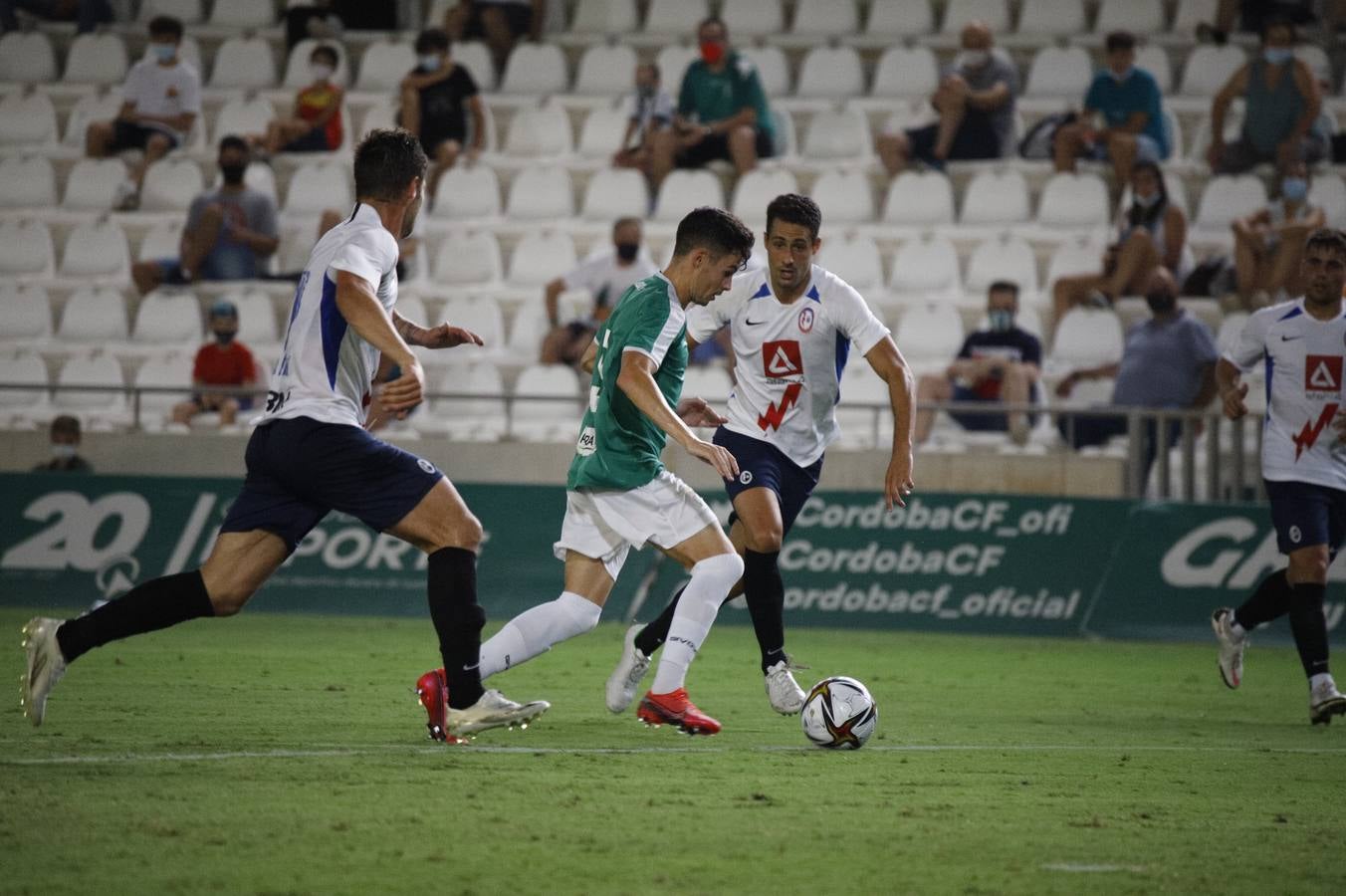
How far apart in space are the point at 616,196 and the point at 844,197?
232 centimetres

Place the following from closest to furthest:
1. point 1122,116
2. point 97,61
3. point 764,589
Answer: point 764,589 < point 1122,116 < point 97,61

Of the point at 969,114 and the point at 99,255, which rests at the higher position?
the point at 969,114

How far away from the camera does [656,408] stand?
7.40 m

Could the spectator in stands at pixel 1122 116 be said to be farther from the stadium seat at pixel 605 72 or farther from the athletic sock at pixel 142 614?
the athletic sock at pixel 142 614

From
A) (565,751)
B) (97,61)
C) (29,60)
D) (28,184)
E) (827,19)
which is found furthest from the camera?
(29,60)

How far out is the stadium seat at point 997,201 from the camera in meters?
18.5

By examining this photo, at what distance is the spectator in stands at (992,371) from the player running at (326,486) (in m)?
8.48

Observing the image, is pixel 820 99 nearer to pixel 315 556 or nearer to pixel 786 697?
pixel 315 556

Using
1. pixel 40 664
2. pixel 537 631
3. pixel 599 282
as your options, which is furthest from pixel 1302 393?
pixel 599 282

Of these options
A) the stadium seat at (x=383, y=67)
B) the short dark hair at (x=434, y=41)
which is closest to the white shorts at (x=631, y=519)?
the short dark hair at (x=434, y=41)

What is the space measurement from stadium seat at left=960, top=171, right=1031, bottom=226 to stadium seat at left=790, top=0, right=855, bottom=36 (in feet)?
10.6

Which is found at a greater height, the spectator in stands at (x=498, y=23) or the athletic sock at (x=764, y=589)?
the spectator in stands at (x=498, y=23)

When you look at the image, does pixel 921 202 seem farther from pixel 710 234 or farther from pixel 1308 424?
pixel 710 234

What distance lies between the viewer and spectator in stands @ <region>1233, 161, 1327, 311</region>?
16.7 m
